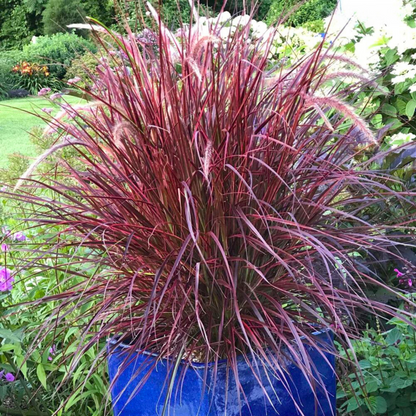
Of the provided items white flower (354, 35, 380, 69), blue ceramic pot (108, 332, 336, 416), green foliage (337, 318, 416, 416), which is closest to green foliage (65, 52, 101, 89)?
blue ceramic pot (108, 332, 336, 416)

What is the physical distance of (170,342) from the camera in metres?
1.43

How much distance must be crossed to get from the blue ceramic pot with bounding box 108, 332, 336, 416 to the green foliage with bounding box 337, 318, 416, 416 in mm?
267

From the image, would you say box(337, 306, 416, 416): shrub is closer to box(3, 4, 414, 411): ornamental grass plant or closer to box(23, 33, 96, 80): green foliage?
box(3, 4, 414, 411): ornamental grass plant

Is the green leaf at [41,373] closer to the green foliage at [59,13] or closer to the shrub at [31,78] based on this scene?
the shrub at [31,78]

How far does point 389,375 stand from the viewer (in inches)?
73.8

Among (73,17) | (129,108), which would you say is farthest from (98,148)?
(73,17)

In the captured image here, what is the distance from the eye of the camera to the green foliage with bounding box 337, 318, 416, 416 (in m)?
1.75

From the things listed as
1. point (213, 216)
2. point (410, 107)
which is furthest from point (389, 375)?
point (410, 107)

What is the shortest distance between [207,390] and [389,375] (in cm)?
78

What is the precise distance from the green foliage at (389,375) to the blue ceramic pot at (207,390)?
267 mm

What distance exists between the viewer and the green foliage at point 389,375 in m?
1.75

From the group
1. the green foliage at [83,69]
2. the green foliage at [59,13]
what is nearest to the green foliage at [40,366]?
the green foliage at [83,69]

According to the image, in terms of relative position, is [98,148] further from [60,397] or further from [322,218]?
[60,397]

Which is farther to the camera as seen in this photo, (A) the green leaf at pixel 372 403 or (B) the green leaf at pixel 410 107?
(B) the green leaf at pixel 410 107
